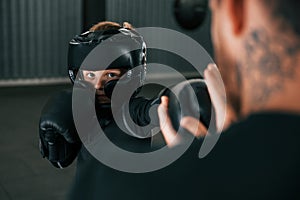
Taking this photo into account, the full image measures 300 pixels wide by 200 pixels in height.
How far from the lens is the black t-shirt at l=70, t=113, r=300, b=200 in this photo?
566mm

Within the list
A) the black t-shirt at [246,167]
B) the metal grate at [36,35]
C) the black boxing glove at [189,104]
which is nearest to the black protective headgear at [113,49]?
the black boxing glove at [189,104]

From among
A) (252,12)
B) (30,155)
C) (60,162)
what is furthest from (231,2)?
(30,155)

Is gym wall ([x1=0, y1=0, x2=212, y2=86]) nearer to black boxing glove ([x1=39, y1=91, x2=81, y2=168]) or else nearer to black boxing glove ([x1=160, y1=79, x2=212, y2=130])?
black boxing glove ([x1=39, y1=91, x2=81, y2=168])

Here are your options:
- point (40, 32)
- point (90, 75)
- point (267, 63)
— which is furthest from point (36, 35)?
point (267, 63)

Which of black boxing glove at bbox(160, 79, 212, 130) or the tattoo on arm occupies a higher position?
the tattoo on arm

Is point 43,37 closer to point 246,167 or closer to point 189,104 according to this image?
point 189,104

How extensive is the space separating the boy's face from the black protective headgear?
0.02 metres

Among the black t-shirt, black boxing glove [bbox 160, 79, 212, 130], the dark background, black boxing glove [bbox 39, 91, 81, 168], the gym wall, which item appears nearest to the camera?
the black t-shirt

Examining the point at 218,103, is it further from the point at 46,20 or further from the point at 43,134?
the point at 46,20

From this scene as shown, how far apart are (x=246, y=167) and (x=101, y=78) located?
103cm

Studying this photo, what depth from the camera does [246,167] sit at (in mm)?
578

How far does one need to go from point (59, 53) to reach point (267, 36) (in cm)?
762

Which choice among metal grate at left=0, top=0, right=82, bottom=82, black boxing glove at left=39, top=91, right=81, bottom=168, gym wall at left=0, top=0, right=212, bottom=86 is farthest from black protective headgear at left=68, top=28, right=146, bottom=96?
metal grate at left=0, top=0, right=82, bottom=82

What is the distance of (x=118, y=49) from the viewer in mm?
1576
